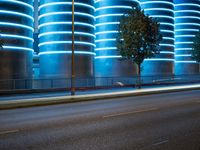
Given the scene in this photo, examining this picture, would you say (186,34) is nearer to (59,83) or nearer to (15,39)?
(59,83)

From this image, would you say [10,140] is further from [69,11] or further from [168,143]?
[69,11]

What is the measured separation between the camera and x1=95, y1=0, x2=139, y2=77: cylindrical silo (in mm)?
55312

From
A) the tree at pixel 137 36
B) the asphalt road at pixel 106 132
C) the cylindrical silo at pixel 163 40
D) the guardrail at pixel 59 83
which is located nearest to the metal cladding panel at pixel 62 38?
the guardrail at pixel 59 83

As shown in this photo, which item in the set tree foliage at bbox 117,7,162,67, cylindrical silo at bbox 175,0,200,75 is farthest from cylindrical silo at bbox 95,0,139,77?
cylindrical silo at bbox 175,0,200,75

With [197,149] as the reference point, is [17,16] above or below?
above

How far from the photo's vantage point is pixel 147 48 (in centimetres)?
3566

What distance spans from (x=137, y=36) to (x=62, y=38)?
1529cm

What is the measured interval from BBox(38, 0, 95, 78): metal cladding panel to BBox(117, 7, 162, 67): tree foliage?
42.5 feet

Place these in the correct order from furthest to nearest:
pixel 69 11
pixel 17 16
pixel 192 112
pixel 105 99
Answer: pixel 69 11
pixel 17 16
pixel 105 99
pixel 192 112

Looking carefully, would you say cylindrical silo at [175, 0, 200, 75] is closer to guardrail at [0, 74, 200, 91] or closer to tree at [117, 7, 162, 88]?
guardrail at [0, 74, 200, 91]

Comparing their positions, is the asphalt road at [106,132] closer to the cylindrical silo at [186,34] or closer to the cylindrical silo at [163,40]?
the cylindrical silo at [163,40]

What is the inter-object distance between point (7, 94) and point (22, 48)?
1326cm

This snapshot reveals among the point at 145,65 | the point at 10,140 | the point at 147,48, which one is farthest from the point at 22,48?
the point at 10,140

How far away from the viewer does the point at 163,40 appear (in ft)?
208
